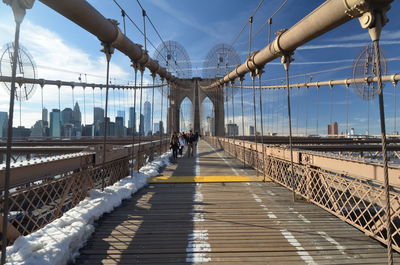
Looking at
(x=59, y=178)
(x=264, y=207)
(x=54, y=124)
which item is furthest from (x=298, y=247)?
(x=54, y=124)

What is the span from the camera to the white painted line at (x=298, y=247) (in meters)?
3.53

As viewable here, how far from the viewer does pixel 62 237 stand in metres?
3.70

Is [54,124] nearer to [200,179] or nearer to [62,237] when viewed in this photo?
[200,179]

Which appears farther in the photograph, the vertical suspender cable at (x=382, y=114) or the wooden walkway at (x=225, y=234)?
the wooden walkway at (x=225, y=234)

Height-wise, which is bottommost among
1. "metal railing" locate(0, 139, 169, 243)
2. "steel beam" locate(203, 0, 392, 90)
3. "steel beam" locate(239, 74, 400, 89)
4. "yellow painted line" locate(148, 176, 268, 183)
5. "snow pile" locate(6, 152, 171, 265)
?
"yellow painted line" locate(148, 176, 268, 183)

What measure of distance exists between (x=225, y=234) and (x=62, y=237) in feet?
9.14

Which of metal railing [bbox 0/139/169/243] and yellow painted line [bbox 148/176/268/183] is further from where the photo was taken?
yellow painted line [bbox 148/176/268/183]

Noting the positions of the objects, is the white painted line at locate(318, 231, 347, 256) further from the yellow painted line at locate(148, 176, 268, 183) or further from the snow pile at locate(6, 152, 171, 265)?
the yellow painted line at locate(148, 176, 268, 183)

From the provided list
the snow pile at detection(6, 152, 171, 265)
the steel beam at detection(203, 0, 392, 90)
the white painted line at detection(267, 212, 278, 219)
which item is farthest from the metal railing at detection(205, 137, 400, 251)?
the snow pile at detection(6, 152, 171, 265)

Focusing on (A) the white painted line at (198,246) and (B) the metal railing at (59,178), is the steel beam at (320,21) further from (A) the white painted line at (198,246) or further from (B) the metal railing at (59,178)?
(B) the metal railing at (59,178)

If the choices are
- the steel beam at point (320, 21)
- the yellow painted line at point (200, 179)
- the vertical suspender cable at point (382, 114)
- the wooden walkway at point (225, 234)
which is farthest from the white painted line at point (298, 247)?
the yellow painted line at point (200, 179)

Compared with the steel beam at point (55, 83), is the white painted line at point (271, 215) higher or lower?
lower

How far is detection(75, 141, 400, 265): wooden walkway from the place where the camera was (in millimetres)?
3623

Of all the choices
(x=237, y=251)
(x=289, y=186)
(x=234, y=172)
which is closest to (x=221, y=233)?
(x=237, y=251)
